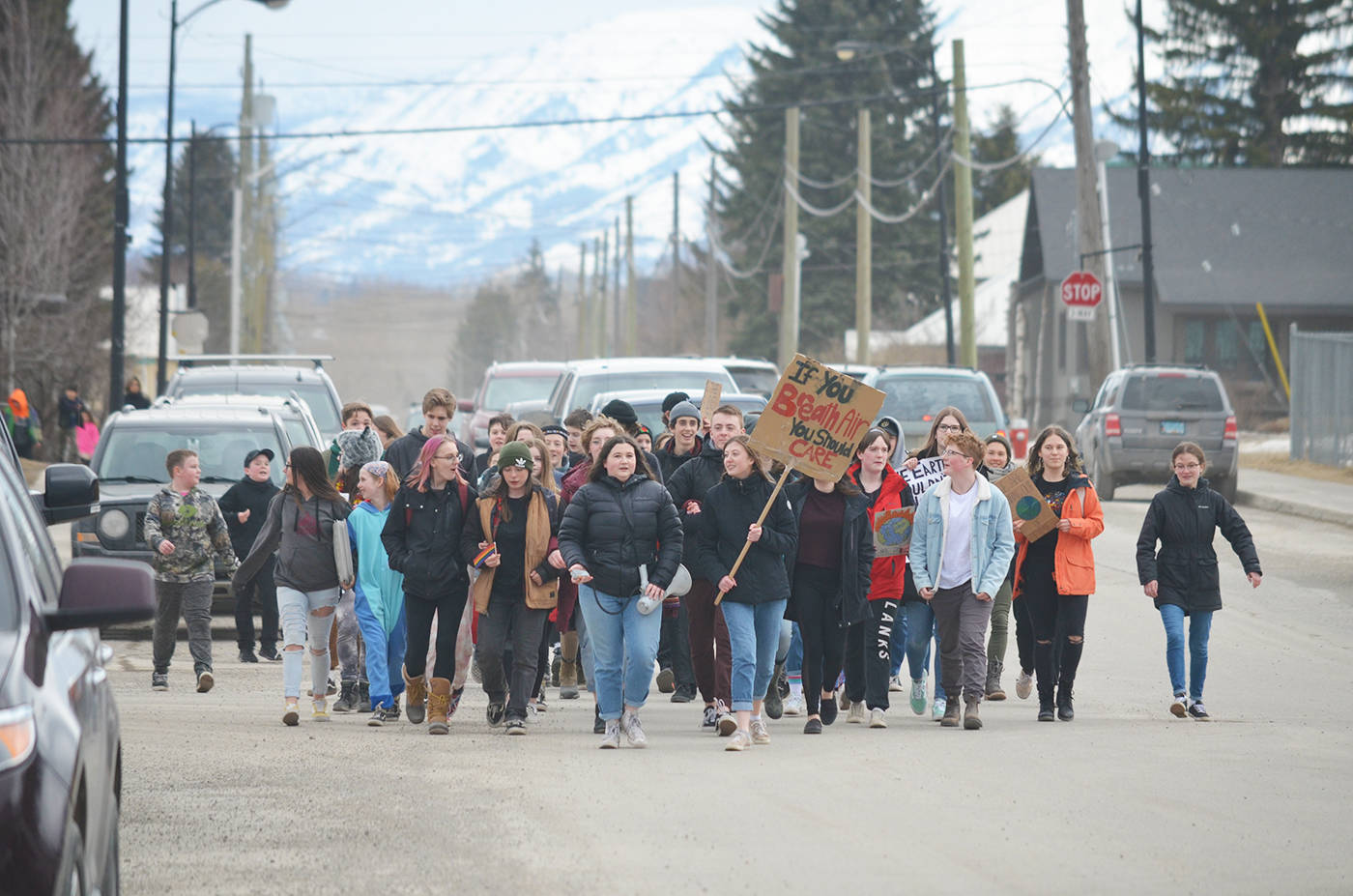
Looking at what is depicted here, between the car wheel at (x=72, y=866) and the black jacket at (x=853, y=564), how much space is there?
666 cm

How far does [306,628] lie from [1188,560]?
5.36 metres

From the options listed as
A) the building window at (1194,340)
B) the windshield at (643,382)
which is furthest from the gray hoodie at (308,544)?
the building window at (1194,340)

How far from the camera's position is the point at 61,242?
4475 centimetres

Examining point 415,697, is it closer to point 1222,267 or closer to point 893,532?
point 893,532

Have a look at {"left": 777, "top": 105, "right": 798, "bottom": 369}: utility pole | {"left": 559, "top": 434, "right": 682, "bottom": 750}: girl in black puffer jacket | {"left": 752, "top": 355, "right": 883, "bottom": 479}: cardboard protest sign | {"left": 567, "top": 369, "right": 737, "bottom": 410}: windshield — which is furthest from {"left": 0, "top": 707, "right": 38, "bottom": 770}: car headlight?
{"left": 777, "top": 105, "right": 798, "bottom": 369}: utility pole

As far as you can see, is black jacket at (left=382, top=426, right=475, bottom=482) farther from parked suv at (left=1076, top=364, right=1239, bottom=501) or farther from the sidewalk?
parked suv at (left=1076, top=364, right=1239, bottom=501)

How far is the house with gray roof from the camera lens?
56.0 metres

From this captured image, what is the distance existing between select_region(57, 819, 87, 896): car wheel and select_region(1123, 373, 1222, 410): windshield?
80.1ft

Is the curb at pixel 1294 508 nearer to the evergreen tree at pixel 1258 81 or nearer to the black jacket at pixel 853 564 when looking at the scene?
the black jacket at pixel 853 564

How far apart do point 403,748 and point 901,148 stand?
63.6 metres

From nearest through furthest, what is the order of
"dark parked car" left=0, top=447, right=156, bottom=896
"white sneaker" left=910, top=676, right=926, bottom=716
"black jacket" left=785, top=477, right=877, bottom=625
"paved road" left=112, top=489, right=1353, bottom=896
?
"dark parked car" left=0, top=447, right=156, bottom=896, "paved road" left=112, top=489, right=1353, bottom=896, "black jacket" left=785, top=477, right=877, bottom=625, "white sneaker" left=910, top=676, right=926, bottom=716

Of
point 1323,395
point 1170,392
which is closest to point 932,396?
point 1170,392

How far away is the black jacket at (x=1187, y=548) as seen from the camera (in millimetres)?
12203

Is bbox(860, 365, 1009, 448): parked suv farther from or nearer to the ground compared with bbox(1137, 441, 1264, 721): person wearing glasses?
farther from the ground
